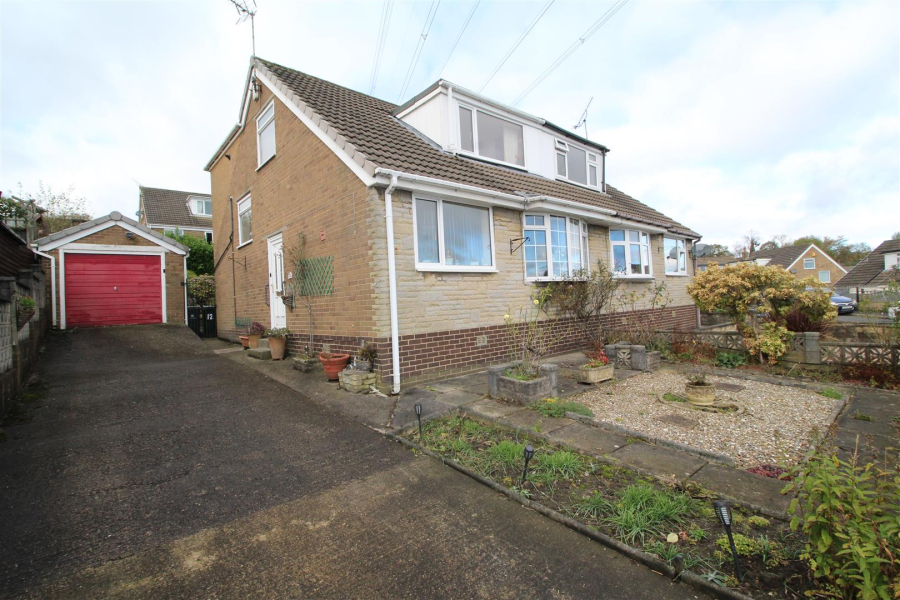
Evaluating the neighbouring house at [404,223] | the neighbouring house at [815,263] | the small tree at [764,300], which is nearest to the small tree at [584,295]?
the neighbouring house at [404,223]

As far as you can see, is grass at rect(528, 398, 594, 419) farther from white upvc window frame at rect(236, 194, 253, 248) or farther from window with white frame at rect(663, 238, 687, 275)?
window with white frame at rect(663, 238, 687, 275)

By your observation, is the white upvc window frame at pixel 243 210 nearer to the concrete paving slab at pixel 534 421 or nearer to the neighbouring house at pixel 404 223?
the neighbouring house at pixel 404 223

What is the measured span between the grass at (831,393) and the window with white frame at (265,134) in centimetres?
1210

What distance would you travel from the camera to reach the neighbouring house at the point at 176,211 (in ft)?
102

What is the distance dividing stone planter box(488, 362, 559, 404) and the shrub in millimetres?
3599

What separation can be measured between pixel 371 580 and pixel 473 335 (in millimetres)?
5774

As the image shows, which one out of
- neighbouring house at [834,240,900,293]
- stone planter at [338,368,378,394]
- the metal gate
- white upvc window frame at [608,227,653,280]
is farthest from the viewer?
neighbouring house at [834,240,900,293]

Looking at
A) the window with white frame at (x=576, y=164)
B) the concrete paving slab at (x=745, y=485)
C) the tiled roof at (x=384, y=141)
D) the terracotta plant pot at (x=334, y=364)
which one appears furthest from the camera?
the window with white frame at (x=576, y=164)

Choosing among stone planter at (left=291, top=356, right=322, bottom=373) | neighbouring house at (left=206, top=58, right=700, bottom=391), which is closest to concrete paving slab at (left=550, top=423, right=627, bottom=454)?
neighbouring house at (left=206, top=58, right=700, bottom=391)

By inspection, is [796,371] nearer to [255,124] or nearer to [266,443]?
[266,443]

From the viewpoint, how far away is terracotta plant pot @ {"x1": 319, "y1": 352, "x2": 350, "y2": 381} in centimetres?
723

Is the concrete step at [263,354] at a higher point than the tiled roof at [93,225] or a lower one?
lower

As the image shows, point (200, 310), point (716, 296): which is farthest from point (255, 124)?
point (716, 296)

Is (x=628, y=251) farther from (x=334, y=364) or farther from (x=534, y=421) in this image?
(x=334, y=364)
